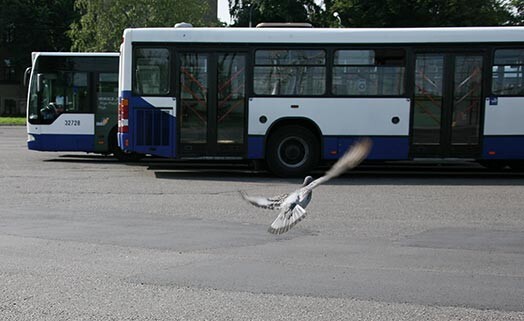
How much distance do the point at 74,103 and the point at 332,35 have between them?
25.3 feet

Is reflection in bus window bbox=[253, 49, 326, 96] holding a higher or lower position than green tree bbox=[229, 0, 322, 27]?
lower

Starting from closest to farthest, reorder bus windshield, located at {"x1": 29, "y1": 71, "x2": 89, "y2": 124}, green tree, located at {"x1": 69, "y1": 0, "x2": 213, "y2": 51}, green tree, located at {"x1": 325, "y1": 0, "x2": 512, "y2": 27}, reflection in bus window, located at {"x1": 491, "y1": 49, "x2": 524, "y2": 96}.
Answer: reflection in bus window, located at {"x1": 491, "y1": 49, "x2": 524, "y2": 96}
bus windshield, located at {"x1": 29, "y1": 71, "x2": 89, "y2": 124}
green tree, located at {"x1": 325, "y1": 0, "x2": 512, "y2": 27}
green tree, located at {"x1": 69, "y1": 0, "x2": 213, "y2": 51}

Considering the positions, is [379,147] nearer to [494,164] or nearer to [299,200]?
[494,164]

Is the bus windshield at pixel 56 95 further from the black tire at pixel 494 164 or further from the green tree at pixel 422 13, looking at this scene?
the green tree at pixel 422 13

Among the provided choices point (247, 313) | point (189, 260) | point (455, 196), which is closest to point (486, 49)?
point (455, 196)

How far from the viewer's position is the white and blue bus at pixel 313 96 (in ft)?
44.4

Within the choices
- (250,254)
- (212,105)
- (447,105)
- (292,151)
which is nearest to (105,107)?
(212,105)

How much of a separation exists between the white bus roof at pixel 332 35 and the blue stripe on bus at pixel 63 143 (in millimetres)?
4073

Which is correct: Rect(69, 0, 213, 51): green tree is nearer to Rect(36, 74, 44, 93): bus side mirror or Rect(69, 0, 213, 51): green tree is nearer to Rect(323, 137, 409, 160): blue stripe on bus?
Rect(36, 74, 44, 93): bus side mirror

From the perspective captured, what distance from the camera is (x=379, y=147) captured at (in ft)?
44.9

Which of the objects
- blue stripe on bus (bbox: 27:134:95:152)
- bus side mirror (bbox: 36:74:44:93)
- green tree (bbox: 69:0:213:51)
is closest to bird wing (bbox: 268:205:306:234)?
blue stripe on bus (bbox: 27:134:95:152)

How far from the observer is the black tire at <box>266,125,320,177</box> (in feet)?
44.9

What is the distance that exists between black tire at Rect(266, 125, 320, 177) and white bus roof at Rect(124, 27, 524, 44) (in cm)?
209

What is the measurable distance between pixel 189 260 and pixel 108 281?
3.33 ft
